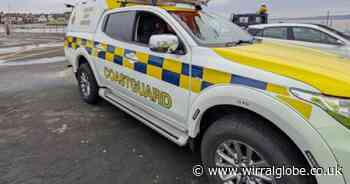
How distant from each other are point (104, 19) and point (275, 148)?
310 cm

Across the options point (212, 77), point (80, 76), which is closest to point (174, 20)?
point (212, 77)

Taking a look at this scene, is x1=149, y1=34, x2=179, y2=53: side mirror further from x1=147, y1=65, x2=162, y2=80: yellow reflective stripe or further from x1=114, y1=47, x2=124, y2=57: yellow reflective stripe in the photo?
x1=114, y1=47, x2=124, y2=57: yellow reflective stripe

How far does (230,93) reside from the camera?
1.80 m

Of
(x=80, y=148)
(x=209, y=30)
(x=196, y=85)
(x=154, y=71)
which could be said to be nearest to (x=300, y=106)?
(x=196, y=85)

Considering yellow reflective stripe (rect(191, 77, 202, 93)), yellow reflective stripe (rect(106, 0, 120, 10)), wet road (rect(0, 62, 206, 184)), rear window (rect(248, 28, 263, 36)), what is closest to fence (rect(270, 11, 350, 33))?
rear window (rect(248, 28, 263, 36))

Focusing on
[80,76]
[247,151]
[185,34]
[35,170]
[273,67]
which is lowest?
[35,170]

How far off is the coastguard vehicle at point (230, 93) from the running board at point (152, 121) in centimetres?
1

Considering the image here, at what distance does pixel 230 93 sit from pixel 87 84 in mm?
3153

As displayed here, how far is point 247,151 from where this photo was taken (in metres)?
1.83

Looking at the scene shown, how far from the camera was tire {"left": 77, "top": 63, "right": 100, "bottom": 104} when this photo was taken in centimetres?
409

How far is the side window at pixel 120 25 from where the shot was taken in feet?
10.2

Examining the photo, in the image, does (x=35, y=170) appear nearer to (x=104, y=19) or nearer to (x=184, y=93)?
(x=184, y=93)

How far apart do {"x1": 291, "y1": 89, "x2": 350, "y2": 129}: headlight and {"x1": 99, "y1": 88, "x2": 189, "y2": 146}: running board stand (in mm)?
1213

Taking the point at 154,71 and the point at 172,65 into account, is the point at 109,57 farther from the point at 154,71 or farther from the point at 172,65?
the point at 172,65
